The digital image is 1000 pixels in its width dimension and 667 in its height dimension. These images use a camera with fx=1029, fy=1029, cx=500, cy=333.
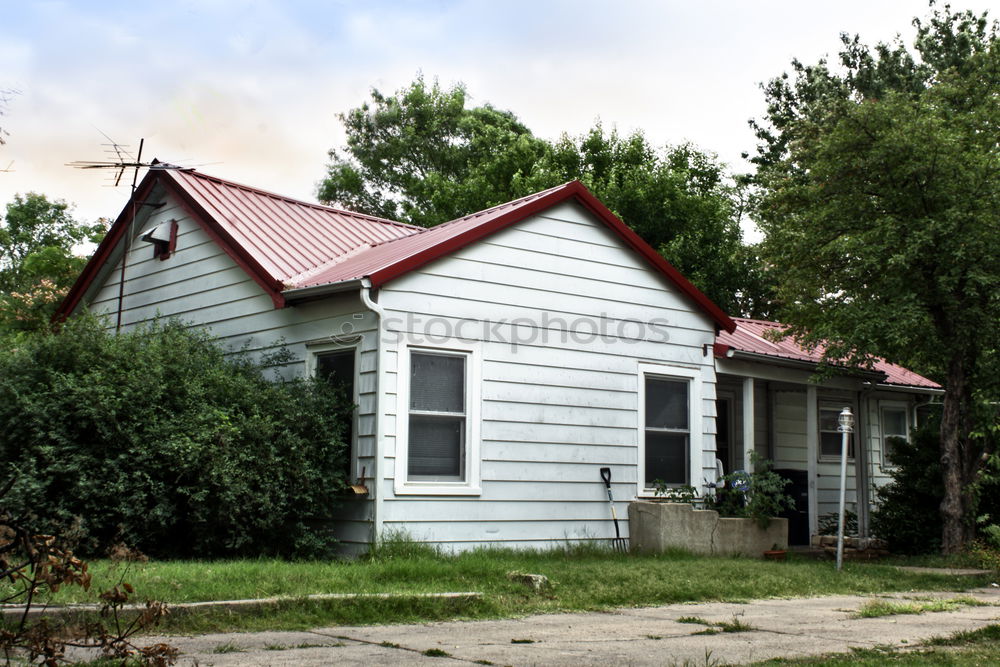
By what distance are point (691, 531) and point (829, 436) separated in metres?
8.13

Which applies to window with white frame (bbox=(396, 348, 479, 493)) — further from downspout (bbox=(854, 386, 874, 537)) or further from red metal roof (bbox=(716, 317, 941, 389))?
downspout (bbox=(854, 386, 874, 537))

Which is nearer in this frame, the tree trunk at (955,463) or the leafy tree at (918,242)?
the leafy tree at (918,242)

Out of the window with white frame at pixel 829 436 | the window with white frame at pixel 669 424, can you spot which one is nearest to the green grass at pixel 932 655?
the window with white frame at pixel 669 424

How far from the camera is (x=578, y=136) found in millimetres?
33500

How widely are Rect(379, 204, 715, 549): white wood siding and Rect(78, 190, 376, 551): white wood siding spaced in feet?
1.26

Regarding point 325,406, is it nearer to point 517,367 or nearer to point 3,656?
point 517,367

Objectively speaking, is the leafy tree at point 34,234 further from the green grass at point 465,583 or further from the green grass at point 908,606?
the green grass at point 908,606

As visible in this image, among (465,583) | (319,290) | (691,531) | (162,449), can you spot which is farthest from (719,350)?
(162,449)

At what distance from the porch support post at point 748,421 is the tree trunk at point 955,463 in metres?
2.72

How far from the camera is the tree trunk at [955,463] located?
1465 centimetres

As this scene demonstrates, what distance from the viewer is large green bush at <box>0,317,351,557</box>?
33.4ft

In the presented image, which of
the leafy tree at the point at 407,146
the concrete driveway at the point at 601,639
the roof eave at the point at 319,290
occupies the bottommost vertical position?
the concrete driveway at the point at 601,639

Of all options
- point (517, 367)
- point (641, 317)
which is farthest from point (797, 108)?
point (517, 367)

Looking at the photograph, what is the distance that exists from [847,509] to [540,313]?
9.28m
